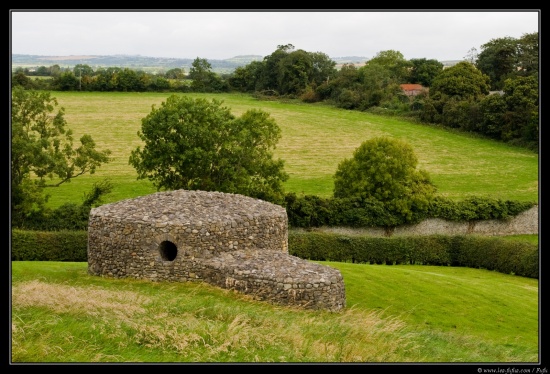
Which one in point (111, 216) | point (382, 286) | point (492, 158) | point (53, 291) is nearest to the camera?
point (53, 291)

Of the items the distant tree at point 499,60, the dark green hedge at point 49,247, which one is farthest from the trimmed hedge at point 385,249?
the distant tree at point 499,60

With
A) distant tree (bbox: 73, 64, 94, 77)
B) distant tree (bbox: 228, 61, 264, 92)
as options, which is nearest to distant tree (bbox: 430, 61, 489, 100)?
distant tree (bbox: 228, 61, 264, 92)

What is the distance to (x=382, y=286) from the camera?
3023 cm

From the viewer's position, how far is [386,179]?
5275 centimetres

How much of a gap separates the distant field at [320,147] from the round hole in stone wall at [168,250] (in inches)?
1183

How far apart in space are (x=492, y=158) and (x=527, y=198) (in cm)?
1503

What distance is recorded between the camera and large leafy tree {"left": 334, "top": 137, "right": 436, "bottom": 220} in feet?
173

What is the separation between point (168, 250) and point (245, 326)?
1232 centimetres

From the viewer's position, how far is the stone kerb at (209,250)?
83.7 feet

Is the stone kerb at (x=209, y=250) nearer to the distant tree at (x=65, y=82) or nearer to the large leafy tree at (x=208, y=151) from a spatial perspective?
the large leafy tree at (x=208, y=151)

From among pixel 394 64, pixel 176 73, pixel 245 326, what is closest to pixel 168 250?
pixel 245 326

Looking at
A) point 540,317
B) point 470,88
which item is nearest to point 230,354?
point 540,317

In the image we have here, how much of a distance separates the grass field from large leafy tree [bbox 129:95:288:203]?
59.8 ft

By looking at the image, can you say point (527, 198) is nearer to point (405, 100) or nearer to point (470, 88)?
point (470, 88)
